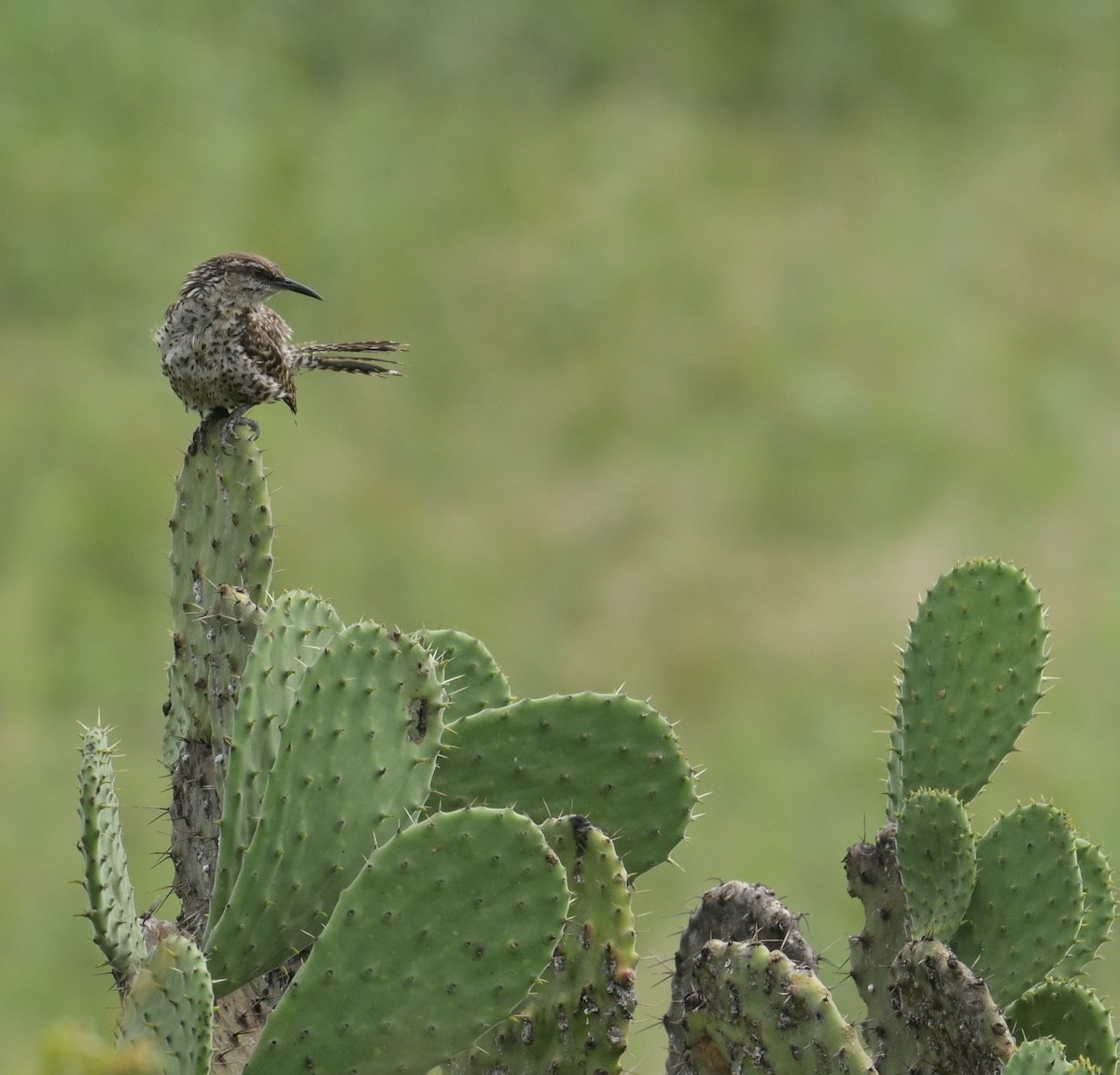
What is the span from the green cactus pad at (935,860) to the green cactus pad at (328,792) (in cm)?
68

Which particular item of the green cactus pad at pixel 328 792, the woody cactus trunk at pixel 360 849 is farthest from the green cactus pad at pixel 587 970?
the green cactus pad at pixel 328 792

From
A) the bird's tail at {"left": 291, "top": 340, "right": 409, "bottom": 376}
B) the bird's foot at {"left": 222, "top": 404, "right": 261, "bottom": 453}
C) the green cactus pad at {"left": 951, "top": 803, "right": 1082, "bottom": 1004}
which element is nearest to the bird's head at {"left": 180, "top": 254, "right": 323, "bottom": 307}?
the bird's tail at {"left": 291, "top": 340, "right": 409, "bottom": 376}

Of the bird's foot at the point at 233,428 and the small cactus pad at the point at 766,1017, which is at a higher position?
the bird's foot at the point at 233,428

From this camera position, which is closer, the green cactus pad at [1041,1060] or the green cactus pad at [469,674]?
the green cactus pad at [1041,1060]

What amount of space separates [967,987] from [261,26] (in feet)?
35.3

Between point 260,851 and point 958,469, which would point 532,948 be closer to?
point 260,851

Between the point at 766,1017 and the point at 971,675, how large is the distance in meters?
0.68

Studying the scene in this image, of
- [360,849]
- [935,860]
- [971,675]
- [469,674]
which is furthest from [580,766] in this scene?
[971,675]

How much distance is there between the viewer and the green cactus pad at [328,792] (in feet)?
6.38

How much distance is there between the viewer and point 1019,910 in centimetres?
234

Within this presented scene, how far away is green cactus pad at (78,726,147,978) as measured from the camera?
1.85 m

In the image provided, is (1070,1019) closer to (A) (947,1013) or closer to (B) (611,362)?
(A) (947,1013)

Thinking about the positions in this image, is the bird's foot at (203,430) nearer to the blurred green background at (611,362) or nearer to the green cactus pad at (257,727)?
the green cactus pad at (257,727)

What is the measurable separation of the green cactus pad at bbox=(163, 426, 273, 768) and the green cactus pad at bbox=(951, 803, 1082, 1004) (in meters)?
1.03
